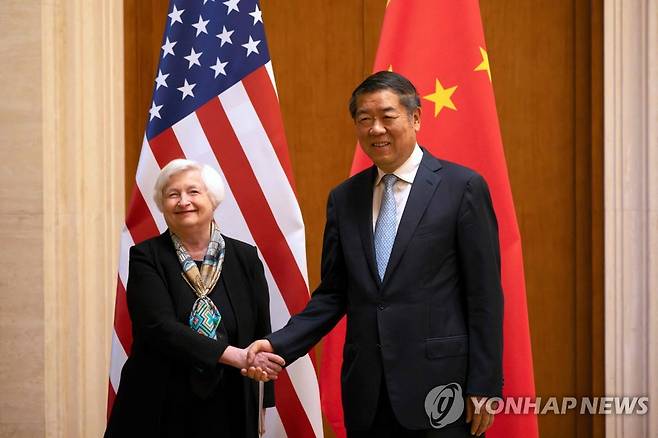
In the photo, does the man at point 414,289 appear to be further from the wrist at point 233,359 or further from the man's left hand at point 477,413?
the wrist at point 233,359

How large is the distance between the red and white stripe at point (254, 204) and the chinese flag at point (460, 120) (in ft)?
0.53

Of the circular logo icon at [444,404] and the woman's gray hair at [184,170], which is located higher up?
the woman's gray hair at [184,170]

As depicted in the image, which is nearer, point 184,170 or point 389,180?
point 389,180

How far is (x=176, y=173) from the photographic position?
2773mm

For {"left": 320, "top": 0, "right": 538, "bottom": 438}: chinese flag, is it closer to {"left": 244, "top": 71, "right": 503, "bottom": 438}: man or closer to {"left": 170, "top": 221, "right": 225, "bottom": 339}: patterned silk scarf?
{"left": 244, "top": 71, "right": 503, "bottom": 438}: man

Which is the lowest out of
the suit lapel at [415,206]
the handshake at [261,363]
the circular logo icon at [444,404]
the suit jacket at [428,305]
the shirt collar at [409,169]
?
the circular logo icon at [444,404]

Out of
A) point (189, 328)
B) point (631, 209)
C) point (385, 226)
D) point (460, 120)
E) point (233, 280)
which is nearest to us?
point (385, 226)

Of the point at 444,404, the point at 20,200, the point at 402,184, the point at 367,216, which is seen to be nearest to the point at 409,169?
the point at 402,184

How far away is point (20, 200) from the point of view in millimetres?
3697

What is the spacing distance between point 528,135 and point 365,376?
222 centimetres

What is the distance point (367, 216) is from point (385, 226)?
7 centimetres

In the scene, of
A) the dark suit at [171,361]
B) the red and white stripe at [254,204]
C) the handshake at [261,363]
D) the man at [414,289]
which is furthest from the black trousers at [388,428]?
the red and white stripe at [254,204]

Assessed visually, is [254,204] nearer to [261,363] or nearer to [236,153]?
[236,153]

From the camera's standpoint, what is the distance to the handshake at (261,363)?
261 cm
